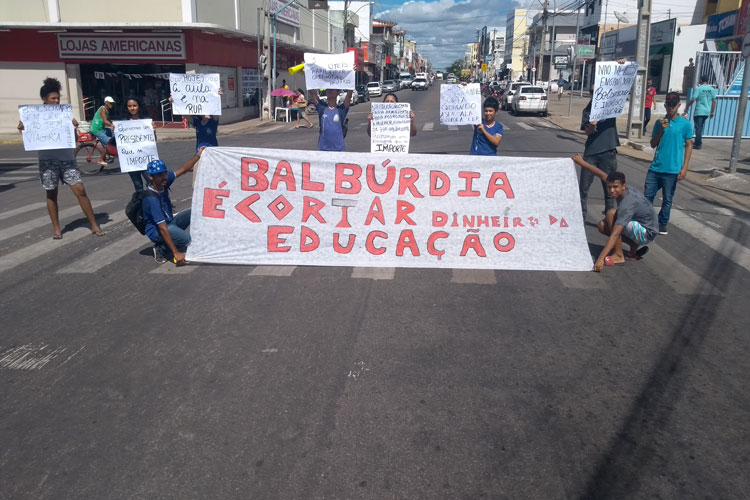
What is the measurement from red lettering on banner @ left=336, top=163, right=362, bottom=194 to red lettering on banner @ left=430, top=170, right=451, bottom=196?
786 mm

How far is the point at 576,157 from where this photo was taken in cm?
730

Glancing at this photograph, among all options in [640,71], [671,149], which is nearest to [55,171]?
[671,149]

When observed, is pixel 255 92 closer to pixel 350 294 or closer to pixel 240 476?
pixel 350 294

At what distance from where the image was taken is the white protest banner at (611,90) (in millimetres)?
8414

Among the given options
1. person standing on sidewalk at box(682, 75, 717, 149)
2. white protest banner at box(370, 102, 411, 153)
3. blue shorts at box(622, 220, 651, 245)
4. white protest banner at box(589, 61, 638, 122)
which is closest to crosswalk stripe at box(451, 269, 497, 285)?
blue shorts at box(622, 220, 651, 245)

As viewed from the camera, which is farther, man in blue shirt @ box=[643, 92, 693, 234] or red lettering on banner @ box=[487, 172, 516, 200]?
man in blue shirt @ box=[643, 92, 693, 234]

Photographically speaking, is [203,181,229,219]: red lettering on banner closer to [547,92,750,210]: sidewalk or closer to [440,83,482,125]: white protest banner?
[440,83,482,125]: white protest banner

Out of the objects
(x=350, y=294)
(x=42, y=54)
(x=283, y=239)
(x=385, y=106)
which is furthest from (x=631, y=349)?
(x=42, y=54)

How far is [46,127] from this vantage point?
8.24m

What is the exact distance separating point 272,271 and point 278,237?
1.29 ft

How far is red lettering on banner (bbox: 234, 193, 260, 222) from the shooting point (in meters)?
7.27

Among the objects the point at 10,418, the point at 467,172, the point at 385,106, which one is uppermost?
the point at 385,106

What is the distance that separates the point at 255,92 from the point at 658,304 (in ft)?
111

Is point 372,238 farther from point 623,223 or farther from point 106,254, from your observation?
point 106,254
